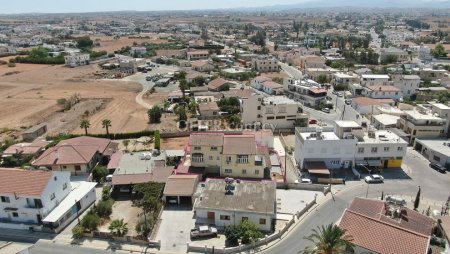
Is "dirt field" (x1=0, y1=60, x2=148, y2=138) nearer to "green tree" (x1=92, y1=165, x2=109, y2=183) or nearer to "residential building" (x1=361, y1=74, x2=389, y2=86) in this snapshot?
"green tree" (x1=92, y1=165, x2=109, y2=183)

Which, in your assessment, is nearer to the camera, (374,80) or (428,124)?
(428,124)

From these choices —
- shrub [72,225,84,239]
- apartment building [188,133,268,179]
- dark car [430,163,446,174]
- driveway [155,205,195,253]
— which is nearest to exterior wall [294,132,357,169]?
apartment building [188,133,268,179]

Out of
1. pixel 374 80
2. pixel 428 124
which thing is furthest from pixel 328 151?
pixel 374 80

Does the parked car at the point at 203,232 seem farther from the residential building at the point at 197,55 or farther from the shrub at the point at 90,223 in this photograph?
the residential building at the point at 197,55

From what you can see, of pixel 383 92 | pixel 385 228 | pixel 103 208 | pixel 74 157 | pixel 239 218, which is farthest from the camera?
pixel 383 92

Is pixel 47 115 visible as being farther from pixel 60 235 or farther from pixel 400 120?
pixel 400 120

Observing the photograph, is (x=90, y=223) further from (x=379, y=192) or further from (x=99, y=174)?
(x=379, y=192)

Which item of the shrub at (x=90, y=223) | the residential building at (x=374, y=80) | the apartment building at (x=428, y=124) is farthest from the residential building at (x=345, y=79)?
the shrub at (x=90, y=223)
